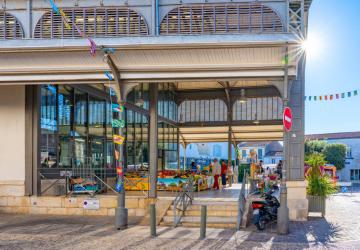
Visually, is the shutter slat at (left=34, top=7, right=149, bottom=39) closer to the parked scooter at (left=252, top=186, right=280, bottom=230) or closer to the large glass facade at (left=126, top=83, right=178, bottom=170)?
the parked scooter at (left=252, top=186, right=280, bottom=230)

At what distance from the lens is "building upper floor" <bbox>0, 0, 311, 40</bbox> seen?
37.5 ft

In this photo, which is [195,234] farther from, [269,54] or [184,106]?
[184,106]

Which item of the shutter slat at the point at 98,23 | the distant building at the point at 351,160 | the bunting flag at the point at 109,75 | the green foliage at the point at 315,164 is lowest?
the distant building at the point at 351,160

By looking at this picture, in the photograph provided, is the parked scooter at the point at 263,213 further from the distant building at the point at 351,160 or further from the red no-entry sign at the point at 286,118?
the distant building at the point at 351,160

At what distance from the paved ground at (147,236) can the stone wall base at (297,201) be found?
0.38 metres

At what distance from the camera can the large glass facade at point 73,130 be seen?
51.1 feet

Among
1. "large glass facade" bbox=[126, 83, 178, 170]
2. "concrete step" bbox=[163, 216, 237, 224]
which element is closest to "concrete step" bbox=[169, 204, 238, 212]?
"concrete step" bbox=[163, 216, 237, 224]

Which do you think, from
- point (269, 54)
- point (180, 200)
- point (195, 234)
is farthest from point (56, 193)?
point (269, 54)

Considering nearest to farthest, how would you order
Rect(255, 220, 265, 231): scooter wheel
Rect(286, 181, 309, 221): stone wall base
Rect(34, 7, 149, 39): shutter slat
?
Rect(34, 7, 149, 39): shutter slat, Rect(255, 220, 265, 231): scooter wheel, Rect(286, 181, 309, 221): stone wall base

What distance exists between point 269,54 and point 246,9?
1314mm

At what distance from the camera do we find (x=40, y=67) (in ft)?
42.3

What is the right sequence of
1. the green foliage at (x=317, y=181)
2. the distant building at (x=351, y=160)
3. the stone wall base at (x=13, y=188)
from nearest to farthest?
the stone wall base at (x=13, y=188), the green foliage at (x=317, y=181), the distant building at (x=351, y=160)

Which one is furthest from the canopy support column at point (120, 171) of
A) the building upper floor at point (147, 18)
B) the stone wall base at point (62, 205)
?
the stone wall base at point (62, 205)

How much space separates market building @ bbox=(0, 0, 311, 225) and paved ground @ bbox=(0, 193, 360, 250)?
123cm
